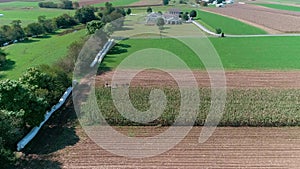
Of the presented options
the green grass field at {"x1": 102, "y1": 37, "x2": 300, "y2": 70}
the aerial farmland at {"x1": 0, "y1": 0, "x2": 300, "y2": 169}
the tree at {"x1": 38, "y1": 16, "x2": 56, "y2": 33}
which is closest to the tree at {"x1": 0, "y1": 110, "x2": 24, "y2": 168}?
the aerial farmland at {"x1": 0, "y1": 0, "x2": 300, "y2": 169}

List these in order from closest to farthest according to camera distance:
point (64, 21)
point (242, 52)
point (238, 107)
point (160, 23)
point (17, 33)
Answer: point (238, 107) < point (242, 52) < point (17, 33) < point (160, 23) < point (64, 21)

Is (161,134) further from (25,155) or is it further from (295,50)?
(295,50)

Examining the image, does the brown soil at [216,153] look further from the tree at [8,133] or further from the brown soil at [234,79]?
the brown soil at [234,79]

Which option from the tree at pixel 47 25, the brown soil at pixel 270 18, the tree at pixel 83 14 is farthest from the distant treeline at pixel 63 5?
the brown soil at pixel 270 18

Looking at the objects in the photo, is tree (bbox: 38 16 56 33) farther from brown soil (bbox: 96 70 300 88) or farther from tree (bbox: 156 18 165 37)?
brown soil (bbox: 96 70 300 88)

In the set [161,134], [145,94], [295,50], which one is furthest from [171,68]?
[295,50]

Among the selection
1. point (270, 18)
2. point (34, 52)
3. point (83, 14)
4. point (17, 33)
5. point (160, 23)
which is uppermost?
point (83, 14)

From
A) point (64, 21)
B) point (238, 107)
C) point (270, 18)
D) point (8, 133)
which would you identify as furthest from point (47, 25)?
point (270, 18)

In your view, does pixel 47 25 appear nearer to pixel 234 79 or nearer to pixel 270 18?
pixel 234 79

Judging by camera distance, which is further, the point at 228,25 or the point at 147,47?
the point at 228,25
